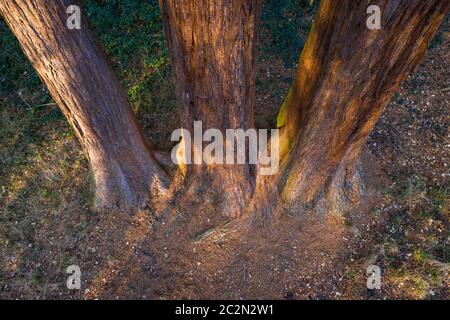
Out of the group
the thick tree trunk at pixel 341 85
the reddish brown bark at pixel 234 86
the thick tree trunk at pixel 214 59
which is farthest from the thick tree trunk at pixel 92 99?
the thick tree trunk at pixel 341 85

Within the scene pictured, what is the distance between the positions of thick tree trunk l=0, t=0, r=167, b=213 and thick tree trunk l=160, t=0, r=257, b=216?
0.58 m

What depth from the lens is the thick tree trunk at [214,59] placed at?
2.16m

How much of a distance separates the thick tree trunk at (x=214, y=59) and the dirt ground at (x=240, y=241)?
2.67 feet

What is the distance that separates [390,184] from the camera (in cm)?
383

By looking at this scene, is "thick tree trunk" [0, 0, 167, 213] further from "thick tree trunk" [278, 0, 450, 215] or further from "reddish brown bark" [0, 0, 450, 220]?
"thick tree trunk" [278, 0, 450, 215]

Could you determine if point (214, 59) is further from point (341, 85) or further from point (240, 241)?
point (240, 241)

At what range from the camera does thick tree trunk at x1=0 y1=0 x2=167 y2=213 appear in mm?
2412

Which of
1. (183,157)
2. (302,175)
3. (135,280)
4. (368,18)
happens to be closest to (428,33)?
(368,18)

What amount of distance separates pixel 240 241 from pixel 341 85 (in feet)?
5.54

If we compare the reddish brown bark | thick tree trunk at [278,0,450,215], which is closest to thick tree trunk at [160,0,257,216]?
the reddish brown bark

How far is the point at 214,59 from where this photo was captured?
7.85ft

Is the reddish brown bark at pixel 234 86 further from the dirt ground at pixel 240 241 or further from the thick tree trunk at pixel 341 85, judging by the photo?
the dirt ground at pixel 240 241

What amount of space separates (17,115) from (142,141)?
6.44 ft

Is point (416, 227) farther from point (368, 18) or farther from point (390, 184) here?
point (368, 18)
